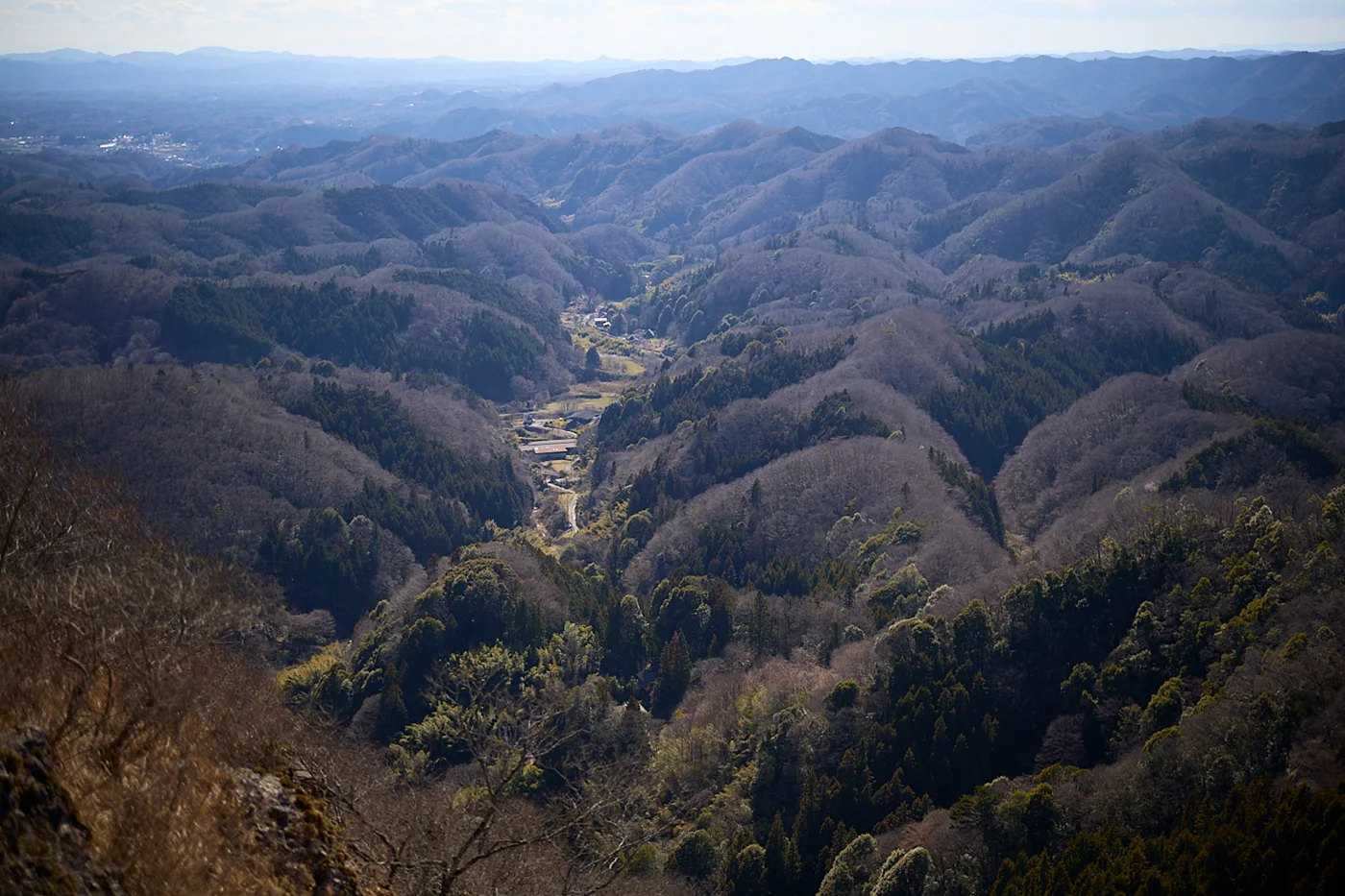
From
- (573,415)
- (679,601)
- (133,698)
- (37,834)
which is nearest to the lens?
(37,834)

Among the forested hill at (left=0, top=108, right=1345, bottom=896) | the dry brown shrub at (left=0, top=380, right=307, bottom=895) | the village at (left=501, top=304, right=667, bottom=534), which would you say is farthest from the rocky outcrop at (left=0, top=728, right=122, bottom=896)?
the village at (left=501, top=304, right=667, bottom=534)

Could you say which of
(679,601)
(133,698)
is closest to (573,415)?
(679,601)

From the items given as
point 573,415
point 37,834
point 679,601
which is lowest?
point 573,415

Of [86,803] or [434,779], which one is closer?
[86,803]

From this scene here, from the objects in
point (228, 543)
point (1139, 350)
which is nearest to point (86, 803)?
point (228, 543)

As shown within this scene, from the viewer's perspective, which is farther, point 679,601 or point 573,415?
point 573,415

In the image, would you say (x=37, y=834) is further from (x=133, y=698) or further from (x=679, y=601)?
(x=679, y=601)

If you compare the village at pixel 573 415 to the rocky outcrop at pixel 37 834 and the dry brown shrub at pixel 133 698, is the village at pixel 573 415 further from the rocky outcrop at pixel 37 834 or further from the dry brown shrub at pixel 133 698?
the rocky outcrop at pixel 37 834

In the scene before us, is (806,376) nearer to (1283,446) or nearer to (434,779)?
(1283,446)

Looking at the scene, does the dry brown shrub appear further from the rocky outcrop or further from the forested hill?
the rocky outcrop
